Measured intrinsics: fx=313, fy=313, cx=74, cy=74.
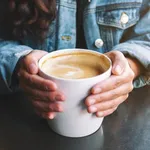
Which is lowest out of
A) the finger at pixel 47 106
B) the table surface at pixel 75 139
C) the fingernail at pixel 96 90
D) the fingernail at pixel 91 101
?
the table surface at pixel 75 139

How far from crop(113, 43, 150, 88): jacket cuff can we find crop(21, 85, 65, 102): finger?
0.71 ft

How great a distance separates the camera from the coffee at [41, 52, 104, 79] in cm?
50

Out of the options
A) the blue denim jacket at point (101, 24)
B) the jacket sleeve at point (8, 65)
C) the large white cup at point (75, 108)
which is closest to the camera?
the large white cup at point (75, 108)

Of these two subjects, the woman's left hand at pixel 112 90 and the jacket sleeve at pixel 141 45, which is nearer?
the woman's left hand at pixel 112 90

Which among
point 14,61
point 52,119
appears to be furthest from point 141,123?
point 14,61

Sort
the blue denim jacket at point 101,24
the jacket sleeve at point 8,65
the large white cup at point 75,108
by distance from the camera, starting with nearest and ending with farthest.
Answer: the large white cup at point 75,108
the jacket sleeve at point 8,65
the blue denim jacket at point 101,24

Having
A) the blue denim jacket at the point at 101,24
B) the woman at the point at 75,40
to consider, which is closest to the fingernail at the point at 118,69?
the woman at the point at 75,40

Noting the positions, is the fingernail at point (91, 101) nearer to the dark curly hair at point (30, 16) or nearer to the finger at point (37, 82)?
the finger at point (37, 82)

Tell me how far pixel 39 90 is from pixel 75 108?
72 mm

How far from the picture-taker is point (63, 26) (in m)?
0.74

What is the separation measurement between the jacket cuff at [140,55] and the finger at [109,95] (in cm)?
9

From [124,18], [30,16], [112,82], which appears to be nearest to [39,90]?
[112,82]

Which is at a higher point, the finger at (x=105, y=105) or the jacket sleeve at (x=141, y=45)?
the jacket sleeve at (x=141, y=45)

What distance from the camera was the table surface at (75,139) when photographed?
19.1 inches
